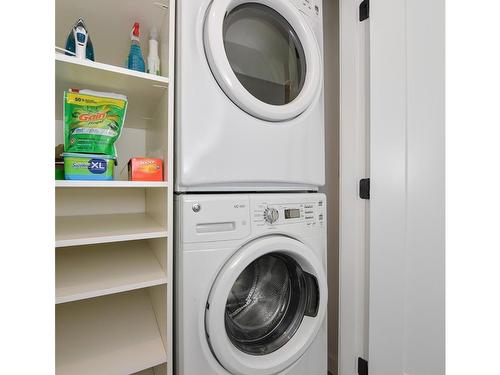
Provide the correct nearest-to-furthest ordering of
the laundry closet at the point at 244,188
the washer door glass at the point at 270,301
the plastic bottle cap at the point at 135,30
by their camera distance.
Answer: the laundry closet at the point at 244,188
the plastic bottle cap at the point at 135,30
the washer door glass at the point at 270,301

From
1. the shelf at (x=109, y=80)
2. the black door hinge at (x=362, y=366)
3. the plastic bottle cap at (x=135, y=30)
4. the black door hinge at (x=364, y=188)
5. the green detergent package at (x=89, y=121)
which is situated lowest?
the black door hinge at (x=362, y=366)

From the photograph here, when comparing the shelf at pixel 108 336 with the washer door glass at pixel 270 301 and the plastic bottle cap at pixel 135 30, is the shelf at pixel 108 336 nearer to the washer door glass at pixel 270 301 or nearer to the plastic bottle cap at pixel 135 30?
the washer door glass at pixel 270 301

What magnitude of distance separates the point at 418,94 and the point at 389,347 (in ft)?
3.70

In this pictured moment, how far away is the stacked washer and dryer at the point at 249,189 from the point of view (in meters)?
0.87

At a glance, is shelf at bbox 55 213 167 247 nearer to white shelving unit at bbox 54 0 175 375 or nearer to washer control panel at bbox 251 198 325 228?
white shelving unit at bbox 54 0 175 375

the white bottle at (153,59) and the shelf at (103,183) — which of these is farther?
the white bottle at (153,59)

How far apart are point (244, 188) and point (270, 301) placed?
573 mm

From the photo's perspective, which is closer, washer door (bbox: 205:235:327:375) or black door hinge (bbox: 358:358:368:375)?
washer door (bbox: 205:235:327:375)

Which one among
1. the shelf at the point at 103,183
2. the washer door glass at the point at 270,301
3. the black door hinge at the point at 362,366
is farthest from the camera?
the black door hinge at the point at 362,366

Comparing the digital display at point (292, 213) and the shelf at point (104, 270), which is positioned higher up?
the digital display at point (292, 213)

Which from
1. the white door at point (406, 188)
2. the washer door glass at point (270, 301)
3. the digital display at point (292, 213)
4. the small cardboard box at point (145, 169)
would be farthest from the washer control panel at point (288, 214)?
the small cardboard box at point (145, 169)

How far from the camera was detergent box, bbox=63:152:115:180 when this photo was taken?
0.79 metres

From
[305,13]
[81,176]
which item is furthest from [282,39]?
[81,176]

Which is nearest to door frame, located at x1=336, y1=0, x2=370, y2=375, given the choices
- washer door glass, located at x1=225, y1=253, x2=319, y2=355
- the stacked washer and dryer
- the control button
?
the stacked washer and dryer
